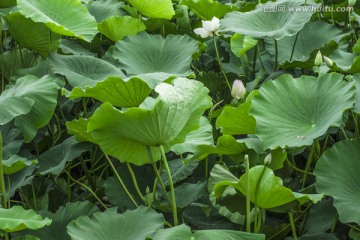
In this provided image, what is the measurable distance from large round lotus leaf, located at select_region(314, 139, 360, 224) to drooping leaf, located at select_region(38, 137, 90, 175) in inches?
21.7

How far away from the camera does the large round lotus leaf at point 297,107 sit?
1396 millimetres

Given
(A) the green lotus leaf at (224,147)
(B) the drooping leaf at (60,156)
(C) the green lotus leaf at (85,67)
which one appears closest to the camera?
(A) the green lotus leaf at (224,147)

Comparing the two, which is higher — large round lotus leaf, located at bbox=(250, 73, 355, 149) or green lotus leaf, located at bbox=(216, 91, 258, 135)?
large round lotus leaf, located at bbox=(250, 73, 355, 149)

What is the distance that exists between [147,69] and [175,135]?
69 centimetres

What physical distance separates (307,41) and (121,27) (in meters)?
0.54

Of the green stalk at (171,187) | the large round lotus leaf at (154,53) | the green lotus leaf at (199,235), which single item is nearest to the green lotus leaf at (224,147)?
the green stalk at (171,187)

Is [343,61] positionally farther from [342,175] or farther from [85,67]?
[85,67]

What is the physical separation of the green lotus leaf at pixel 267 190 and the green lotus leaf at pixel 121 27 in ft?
2.89

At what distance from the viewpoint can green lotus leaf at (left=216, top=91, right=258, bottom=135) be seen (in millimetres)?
1476

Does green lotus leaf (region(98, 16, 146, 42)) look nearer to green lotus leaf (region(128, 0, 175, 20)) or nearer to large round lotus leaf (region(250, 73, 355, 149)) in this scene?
green lotus leaf (region(128, 0, 175, 20))

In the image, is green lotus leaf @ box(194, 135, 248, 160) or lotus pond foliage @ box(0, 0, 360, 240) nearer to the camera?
lotus pond foliage @ box(0, 0, 360, 240)

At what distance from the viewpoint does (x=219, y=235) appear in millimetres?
1232

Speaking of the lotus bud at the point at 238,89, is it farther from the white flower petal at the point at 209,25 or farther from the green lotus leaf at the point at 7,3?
the green lotus leaf at the point at 7,3

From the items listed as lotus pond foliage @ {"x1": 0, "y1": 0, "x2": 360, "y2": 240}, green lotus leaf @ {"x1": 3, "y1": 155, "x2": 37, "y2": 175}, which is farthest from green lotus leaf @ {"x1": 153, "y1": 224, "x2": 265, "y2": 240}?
green lotus leaf @ {"x1": 3, "y1": 155, "x2": 37, "y2": 175}
